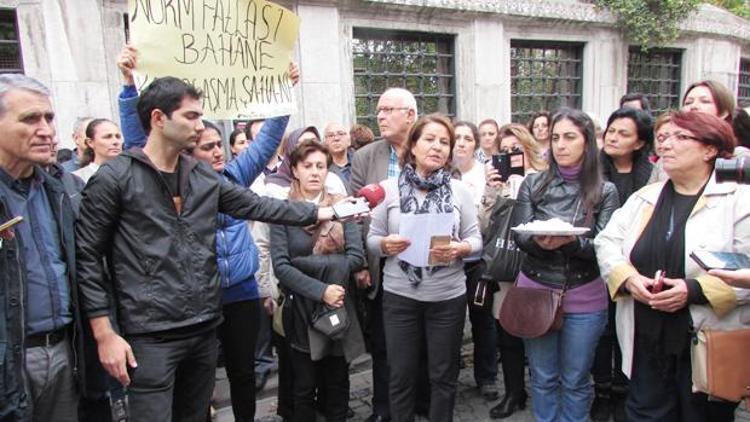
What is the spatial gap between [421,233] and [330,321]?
2.50 feet

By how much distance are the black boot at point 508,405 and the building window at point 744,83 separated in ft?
46.4

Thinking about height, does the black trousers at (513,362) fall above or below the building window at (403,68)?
below

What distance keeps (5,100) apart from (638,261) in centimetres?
289

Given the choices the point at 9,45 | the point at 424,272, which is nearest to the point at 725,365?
the point at 424,272

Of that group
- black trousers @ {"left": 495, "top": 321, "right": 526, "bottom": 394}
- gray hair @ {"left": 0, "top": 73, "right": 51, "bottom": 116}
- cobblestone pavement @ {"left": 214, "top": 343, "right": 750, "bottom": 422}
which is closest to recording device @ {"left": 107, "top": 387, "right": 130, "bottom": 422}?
cobblestone pavement @ {"left": 214, "top": 343, "right": 750, "bottom": 422}

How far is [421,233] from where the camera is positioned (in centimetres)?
306

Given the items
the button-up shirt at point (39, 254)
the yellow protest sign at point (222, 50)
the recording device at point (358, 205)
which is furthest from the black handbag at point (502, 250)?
the button-up shirt at point (39, 254)

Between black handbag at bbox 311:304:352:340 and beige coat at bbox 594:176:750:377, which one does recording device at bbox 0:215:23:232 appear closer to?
black handbag at bbox 311:304:352:340

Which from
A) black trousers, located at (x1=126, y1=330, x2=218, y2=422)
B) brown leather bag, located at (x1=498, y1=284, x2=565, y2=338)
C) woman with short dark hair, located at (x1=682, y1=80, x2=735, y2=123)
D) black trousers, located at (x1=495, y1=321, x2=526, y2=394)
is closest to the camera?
black trousers, located at (x1=126, y1=330, x2=218, y2=422)

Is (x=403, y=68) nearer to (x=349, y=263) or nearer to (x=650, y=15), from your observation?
(x=650, y=15)

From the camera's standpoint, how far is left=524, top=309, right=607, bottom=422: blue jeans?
299 cm

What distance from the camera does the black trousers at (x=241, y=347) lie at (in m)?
3.21

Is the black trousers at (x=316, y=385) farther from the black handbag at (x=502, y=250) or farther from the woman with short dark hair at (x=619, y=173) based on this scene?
the woman with short dark hair at (x=619, y=173)

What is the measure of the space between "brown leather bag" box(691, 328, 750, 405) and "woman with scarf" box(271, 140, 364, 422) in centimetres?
184
